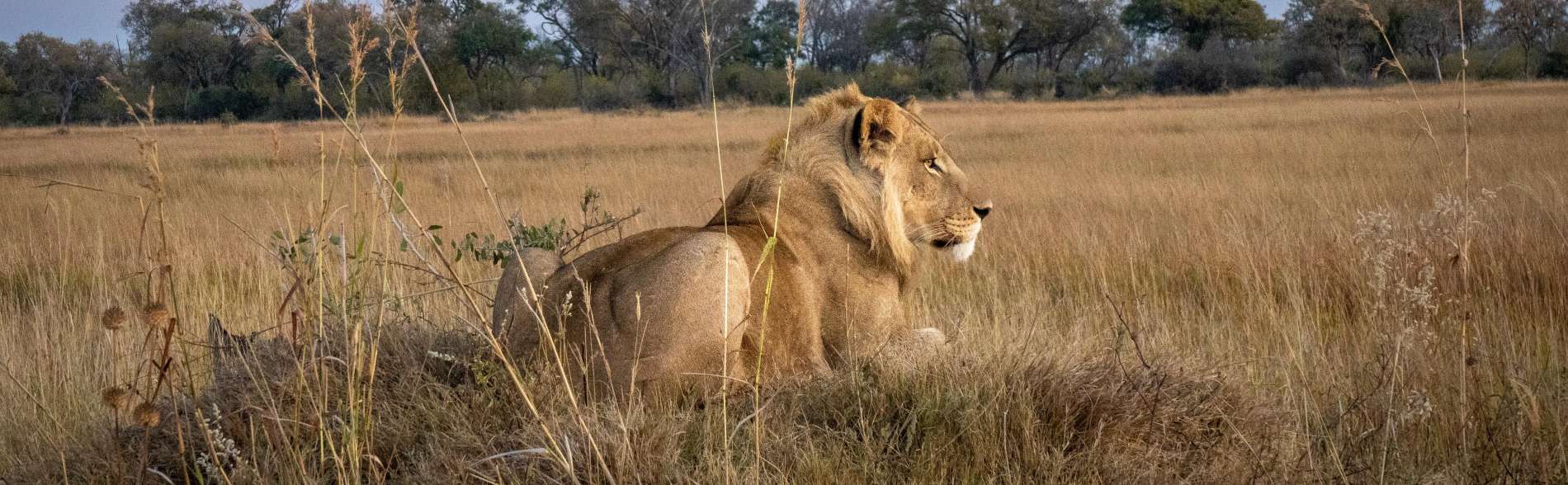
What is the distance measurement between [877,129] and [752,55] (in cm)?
5224

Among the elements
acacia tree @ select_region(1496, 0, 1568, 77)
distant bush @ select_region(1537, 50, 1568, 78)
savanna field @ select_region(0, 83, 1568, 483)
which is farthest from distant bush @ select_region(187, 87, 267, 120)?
distant bush @ select_region(1537, 50, 1568, 78)

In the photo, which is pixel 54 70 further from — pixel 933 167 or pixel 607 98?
pixel 933 167

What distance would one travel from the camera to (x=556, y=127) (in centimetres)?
2661

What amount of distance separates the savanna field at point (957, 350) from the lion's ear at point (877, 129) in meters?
0.60

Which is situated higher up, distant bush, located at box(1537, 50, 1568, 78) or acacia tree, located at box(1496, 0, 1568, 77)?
acacia tree, located at box(1496, 0, 1568, 77)

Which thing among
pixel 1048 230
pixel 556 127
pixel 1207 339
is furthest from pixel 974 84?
Answer: pixel 1207 339

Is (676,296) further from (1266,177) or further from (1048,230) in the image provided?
(1266,177)

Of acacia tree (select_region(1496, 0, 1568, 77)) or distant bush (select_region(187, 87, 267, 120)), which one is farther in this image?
distant bush (select_region(187, 87, 267, 120))

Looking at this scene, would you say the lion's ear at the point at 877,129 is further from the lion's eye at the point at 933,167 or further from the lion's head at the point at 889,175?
the lion's eye at the point at 933,167

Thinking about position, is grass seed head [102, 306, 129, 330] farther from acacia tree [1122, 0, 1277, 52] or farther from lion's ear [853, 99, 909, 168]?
acacia tree [1122, 0, 1277, 52]

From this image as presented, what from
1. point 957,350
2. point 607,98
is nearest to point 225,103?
point 607,98

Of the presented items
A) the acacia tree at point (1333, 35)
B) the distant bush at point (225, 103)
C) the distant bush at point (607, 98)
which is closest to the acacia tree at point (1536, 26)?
the acacia tree at point (1333, 35)

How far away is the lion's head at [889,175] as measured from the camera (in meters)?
4.19

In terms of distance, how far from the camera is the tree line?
123ft
